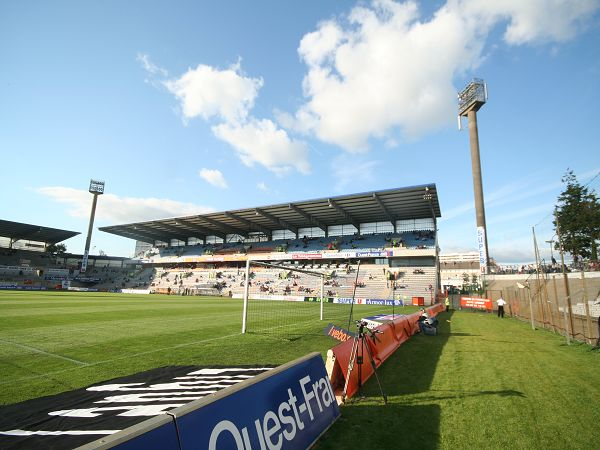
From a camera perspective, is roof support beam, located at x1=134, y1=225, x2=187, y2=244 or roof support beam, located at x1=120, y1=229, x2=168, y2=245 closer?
roof support beam, located at x1=134, y1=225, x2=187, y2=244

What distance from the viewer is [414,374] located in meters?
7.04

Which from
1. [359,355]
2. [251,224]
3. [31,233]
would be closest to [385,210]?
[251,224]

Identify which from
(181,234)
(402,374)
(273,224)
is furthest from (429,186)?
(181,234)

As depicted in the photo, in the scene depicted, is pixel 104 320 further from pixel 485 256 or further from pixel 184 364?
pixel 485 256

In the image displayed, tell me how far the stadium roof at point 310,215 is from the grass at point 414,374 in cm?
3117

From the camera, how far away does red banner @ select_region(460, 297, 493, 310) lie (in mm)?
28250

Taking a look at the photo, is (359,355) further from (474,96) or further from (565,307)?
(474,96)

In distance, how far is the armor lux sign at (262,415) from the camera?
2.19 m

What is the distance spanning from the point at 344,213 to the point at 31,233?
2641 inches

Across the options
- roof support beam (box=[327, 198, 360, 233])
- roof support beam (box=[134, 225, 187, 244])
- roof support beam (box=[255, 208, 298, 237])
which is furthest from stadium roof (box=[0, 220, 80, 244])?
roof support beam (box=[327, 198, 360, 233])

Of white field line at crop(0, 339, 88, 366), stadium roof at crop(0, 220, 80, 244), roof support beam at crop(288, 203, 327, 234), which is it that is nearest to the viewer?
white field line at crop(0, 339, 88, 366)

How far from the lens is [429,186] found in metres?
39.6

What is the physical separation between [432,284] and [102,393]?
136ft

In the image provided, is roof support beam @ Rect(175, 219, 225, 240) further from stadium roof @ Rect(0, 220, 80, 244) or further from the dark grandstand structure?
stadium roof @ Rect(0, 220, 80, 244)
